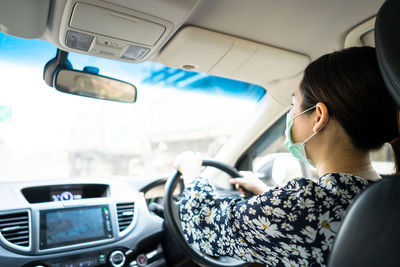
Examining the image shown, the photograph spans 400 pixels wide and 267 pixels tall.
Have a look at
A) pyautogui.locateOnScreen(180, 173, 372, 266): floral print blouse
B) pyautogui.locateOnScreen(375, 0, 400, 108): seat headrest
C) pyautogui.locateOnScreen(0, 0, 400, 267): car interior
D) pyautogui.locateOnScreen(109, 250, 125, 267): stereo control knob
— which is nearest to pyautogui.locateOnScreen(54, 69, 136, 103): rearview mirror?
pyautogui.locateOnScreen(0, 0, 400, 267): car interior

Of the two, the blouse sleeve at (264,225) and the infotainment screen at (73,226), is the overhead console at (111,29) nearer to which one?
the blouse sleeve at (264,225)

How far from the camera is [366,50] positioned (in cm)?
113

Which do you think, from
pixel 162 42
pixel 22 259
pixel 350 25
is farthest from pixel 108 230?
pixel 350 25

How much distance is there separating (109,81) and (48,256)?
43.9 inches

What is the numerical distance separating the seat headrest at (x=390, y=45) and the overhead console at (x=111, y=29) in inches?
29.9

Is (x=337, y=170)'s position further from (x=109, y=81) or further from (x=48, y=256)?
(x=48, y=256)

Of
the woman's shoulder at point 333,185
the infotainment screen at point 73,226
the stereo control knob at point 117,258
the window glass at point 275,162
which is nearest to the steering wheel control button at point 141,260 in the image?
the stereo control knob at point 117,258

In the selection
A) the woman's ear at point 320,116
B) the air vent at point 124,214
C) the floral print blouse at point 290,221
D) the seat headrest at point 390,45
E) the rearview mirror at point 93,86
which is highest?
the rearview mirror at point 93,86

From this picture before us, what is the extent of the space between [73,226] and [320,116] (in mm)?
1629

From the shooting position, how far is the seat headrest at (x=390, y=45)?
80 cm

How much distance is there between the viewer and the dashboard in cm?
180

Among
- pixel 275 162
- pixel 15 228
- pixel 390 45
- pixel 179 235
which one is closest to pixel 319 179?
pixel 390 45

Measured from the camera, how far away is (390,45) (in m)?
0.82

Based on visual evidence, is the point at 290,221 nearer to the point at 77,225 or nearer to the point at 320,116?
the point at 320,116
